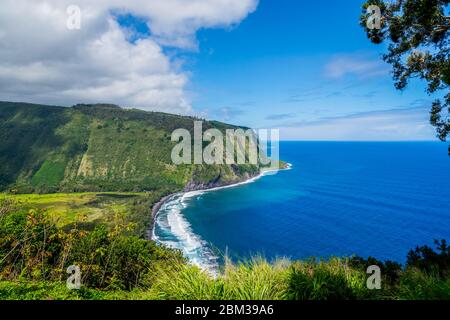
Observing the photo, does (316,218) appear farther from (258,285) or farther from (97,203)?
(258,285)

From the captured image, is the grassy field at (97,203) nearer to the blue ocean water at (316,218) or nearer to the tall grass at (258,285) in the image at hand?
the blue ocean water at (316,218)

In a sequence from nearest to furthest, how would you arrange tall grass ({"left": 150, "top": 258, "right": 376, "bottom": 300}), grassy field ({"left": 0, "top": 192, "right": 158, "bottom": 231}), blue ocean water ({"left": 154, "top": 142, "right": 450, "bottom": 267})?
tall grass ({"left": 150, "top": 258, "right": 376, "bottom": 300}), blue ocean water ({"left": 154, "top": 142, "right": 450, "bottom": 267}), grassy field ({"left": 0, "top": 192, "right": 158, "bottom": 231})

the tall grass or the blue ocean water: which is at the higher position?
the tall grass

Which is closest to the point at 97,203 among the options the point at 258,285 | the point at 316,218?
the point at 316,218

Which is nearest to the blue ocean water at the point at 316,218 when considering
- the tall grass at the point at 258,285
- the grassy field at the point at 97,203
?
the grassy field at the point at 97,203

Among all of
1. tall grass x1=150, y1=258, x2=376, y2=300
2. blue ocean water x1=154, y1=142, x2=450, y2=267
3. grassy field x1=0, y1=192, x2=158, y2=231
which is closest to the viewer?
tall grass x1=150, y1=258, x2=376, y2=300

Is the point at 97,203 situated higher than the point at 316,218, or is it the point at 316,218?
the point at 316,218

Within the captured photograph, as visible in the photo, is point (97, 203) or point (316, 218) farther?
point (97, 203)

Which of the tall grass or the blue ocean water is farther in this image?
the blue ocean water

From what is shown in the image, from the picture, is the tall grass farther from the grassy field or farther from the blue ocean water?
the grassy field

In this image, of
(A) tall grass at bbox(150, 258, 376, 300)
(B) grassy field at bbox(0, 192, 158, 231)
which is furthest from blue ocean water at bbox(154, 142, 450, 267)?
(A) tall grass at bbox(150, 258, 376, 300)
